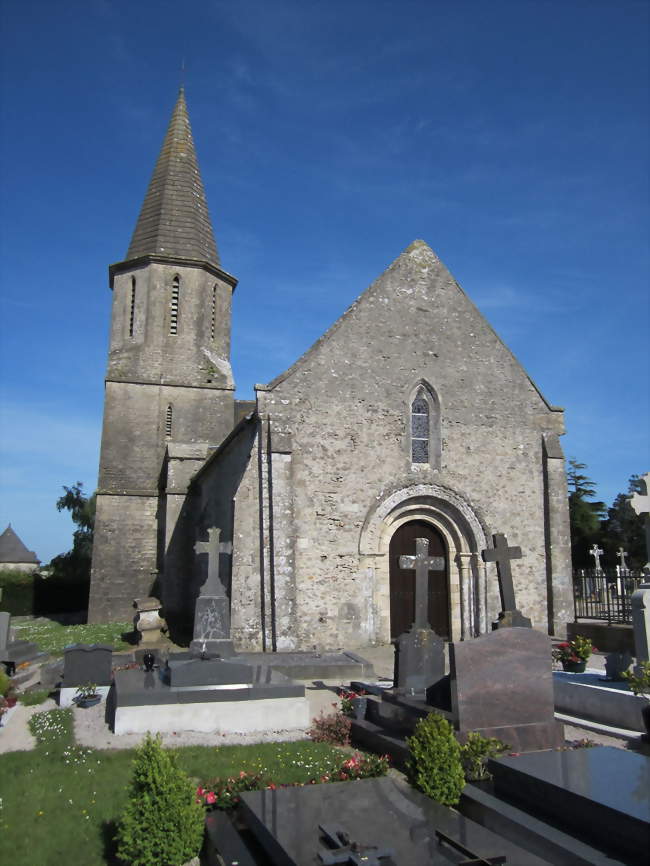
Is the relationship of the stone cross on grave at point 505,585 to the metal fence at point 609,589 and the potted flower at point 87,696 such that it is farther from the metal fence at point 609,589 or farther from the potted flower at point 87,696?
the metal fence at point 609,589

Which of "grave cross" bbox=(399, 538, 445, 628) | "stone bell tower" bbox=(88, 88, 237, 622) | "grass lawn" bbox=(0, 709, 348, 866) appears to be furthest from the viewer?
"stone bell tower" bbox=(88, 88, 237, 622)

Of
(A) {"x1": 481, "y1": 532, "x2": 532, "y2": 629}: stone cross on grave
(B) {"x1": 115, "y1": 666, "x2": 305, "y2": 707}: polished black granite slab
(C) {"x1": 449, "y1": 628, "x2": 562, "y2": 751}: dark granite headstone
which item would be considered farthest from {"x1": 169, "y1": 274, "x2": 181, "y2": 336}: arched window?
(C) {"x1": 449, "y1": 628, "x2": 562, "y2": 751}: dark granite headstone

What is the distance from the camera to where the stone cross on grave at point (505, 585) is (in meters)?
9.42

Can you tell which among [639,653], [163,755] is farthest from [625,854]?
[639,653]

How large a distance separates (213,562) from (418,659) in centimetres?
468

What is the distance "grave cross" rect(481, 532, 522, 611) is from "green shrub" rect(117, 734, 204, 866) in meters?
5.96

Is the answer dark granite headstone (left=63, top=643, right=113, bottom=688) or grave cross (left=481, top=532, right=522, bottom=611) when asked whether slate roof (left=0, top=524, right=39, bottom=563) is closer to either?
dark granite headstone (left=63, top=643, right=113, bottom=688)

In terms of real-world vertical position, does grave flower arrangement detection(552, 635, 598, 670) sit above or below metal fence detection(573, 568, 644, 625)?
below

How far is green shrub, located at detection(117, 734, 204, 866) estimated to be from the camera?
4590mm

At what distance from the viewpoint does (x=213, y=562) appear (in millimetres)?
12297

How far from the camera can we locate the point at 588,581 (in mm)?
21984

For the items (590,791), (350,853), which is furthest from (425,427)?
(350,853)

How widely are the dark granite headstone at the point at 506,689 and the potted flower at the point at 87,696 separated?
568cm

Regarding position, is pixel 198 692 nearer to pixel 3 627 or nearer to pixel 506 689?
pixel 506 689
